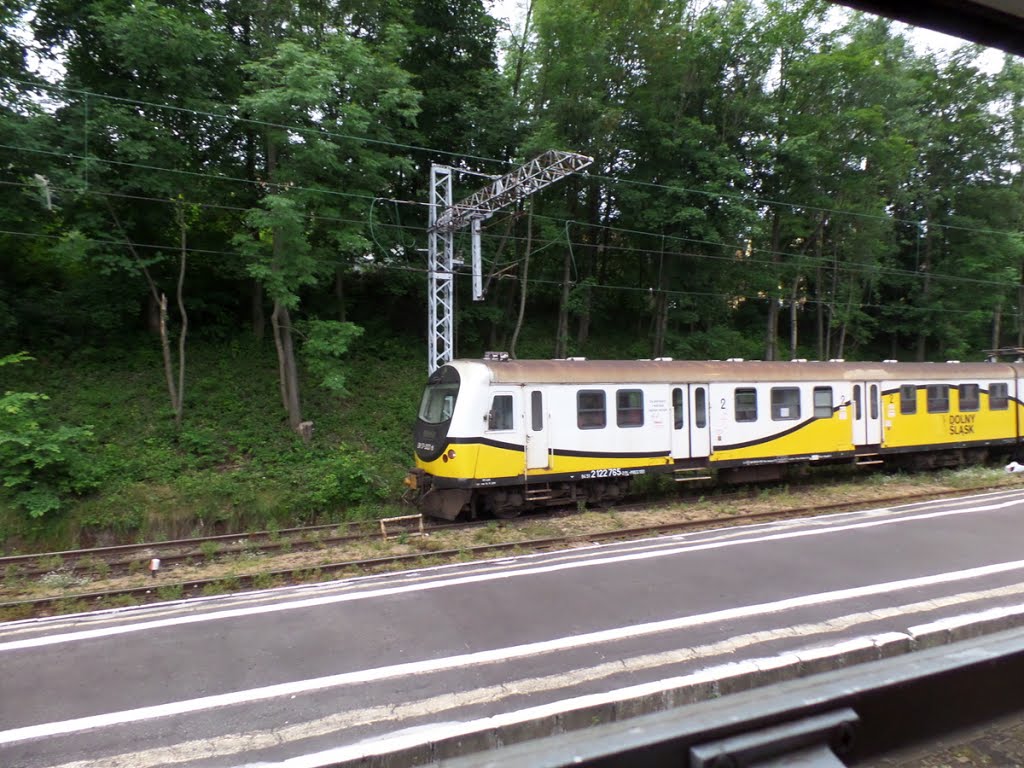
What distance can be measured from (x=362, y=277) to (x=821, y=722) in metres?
23.0

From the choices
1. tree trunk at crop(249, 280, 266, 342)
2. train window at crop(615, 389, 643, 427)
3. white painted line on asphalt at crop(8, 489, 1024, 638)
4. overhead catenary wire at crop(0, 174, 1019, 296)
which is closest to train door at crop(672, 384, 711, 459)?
train window at crop(615, 389, 643, 427)

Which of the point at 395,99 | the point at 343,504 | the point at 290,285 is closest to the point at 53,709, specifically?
the point at 343,504

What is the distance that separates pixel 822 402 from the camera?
14781mm

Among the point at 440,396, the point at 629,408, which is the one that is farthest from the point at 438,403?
the point at 629,408

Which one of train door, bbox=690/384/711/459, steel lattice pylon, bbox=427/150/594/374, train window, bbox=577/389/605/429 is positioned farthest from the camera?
steel lattice pylon, bbox=427/150/594/374

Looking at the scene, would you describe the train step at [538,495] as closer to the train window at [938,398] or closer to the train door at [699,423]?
the train door at [699,423]

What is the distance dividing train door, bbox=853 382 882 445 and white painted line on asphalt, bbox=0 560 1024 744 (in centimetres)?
989

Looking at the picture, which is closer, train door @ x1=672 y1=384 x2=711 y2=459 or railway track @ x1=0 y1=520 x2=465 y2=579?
railway track @ x1=0 y1=520 x2=465 y2=579

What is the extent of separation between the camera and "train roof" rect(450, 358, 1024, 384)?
40.1 feet

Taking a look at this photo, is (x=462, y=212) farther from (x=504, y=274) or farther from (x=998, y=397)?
(x=998, y=397)

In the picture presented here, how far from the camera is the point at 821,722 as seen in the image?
4.18 feet

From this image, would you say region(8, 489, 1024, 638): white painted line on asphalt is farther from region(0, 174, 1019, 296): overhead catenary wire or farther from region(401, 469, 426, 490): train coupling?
region(0, 174, 1019, 296): overhead catenary wire

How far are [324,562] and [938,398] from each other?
1541cm

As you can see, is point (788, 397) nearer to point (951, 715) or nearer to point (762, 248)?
point (762, 248)
